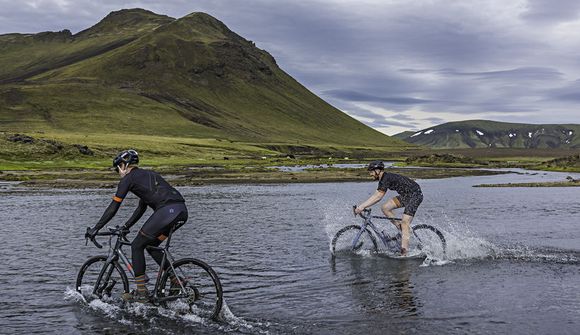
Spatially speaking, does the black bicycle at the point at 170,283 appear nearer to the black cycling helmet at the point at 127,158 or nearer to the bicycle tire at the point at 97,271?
the bicycle tire at the point at 97,271

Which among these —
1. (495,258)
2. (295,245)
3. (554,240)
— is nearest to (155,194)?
(295,245)

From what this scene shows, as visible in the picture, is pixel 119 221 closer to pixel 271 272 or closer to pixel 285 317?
pixel 271 272

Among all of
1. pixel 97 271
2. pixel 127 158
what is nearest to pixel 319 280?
pixel 97 271

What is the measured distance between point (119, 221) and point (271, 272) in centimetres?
1378

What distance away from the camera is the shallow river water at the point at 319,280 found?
1100 cm

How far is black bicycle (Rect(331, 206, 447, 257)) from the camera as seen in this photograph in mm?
17500

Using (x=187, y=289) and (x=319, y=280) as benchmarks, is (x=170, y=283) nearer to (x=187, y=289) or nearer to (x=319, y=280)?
(x=187, y=289)

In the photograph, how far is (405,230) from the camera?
1688 centimetres

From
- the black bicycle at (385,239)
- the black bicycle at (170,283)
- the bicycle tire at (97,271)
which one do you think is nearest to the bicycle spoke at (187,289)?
the black bicycle at (170,283)

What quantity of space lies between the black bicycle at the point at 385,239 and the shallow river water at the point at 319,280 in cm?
42

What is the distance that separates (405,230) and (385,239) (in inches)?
33.7

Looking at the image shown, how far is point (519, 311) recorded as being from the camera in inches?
456

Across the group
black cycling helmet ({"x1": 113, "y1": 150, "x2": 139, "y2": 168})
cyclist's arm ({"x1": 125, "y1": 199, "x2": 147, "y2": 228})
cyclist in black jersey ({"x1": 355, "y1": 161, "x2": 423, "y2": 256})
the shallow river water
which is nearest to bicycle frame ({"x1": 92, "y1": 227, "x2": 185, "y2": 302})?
cyclist's arm ({"x1": 125, "y1": 199, "x2": 147, "y2": 228})

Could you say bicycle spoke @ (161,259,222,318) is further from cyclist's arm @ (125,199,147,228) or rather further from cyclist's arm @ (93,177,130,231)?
cyclist's arm @ (93,177,130,231)
